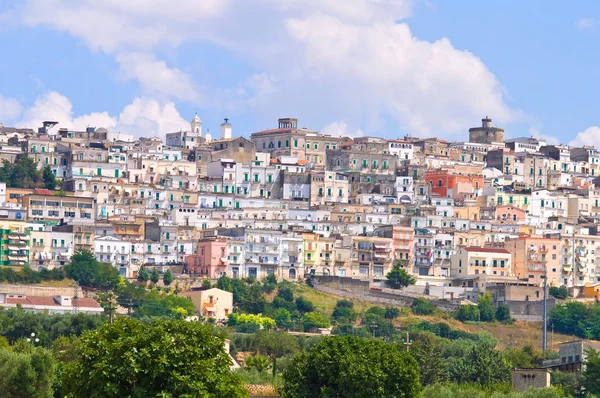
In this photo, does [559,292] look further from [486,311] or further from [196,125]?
[196,125]

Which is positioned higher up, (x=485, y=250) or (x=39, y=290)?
(x=485, y=250)

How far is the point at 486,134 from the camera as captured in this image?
148500 mm

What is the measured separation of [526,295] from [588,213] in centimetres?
2207

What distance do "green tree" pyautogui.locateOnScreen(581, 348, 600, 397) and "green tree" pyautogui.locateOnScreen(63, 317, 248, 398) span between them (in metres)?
27.9

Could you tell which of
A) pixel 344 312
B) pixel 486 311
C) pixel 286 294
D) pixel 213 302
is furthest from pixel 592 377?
pixel 286 294

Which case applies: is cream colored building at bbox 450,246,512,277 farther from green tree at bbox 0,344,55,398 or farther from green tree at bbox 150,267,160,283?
green tree at bbox 0,344,55,398

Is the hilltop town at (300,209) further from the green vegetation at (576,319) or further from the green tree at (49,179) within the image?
the green vegetation at (576,319)

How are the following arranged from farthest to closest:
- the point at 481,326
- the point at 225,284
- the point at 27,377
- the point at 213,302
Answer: the point at 481,326 < the point at 225,284 < the point at 213,302 < the point at 27,377

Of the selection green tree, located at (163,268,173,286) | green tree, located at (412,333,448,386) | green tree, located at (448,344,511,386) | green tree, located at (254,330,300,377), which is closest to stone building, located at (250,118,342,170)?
green tree, located at (163,268,173,286)

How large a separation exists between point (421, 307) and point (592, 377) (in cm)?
3535

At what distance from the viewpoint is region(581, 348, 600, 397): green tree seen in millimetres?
71312

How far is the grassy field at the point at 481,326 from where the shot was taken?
105625 millimetres

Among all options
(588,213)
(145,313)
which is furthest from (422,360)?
(588,213)

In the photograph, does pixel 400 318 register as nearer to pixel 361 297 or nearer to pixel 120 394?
pixel 361 297
